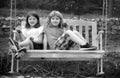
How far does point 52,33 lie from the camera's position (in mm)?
4121

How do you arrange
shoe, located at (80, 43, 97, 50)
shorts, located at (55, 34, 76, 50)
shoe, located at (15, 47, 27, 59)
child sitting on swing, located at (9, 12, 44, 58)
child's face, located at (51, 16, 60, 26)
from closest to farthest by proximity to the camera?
shoe, located at (15, 47, 27, 59) < shoe, located at (80, 43, 97, 50) < shorts, located at (55, 34, 76, 50) < child sitting on swing, located at (9, 12, 44, 58) < child's face, located at (51, 16, 60, 26)

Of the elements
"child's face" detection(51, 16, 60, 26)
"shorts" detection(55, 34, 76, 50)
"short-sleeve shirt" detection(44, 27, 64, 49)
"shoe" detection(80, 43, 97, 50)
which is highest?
"child's face" detection(51, 16, 60, 26)

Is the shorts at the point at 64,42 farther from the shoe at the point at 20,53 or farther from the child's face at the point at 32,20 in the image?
the shoe at the point at 20,53

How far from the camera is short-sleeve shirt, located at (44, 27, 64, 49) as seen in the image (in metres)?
4.10

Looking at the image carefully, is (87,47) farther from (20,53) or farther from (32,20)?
(32,20)

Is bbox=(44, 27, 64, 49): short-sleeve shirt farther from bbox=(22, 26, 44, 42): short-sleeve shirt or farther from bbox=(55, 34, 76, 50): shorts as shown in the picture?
bbox=(55, 34, 76, 50): shorts

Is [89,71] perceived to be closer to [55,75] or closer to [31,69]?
[55,75]

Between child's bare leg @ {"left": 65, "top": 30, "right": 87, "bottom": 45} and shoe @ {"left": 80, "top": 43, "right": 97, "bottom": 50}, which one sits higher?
child's bare leg @ {"left": 65, "top": 30, "right": 87, "bottom": 45}

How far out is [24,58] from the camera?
139 inches

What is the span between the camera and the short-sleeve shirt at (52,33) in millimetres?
4098

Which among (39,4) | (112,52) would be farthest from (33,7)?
(112,52)

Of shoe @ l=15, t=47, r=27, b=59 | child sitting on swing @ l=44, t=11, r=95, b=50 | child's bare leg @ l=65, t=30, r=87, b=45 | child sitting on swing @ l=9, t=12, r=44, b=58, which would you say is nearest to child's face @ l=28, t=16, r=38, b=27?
child sitting on swing @ l=9, t=12, r=44, b=58

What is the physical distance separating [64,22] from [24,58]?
100cm

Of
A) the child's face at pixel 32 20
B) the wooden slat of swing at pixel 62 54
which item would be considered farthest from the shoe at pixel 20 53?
the child's face at pixel 32 20
